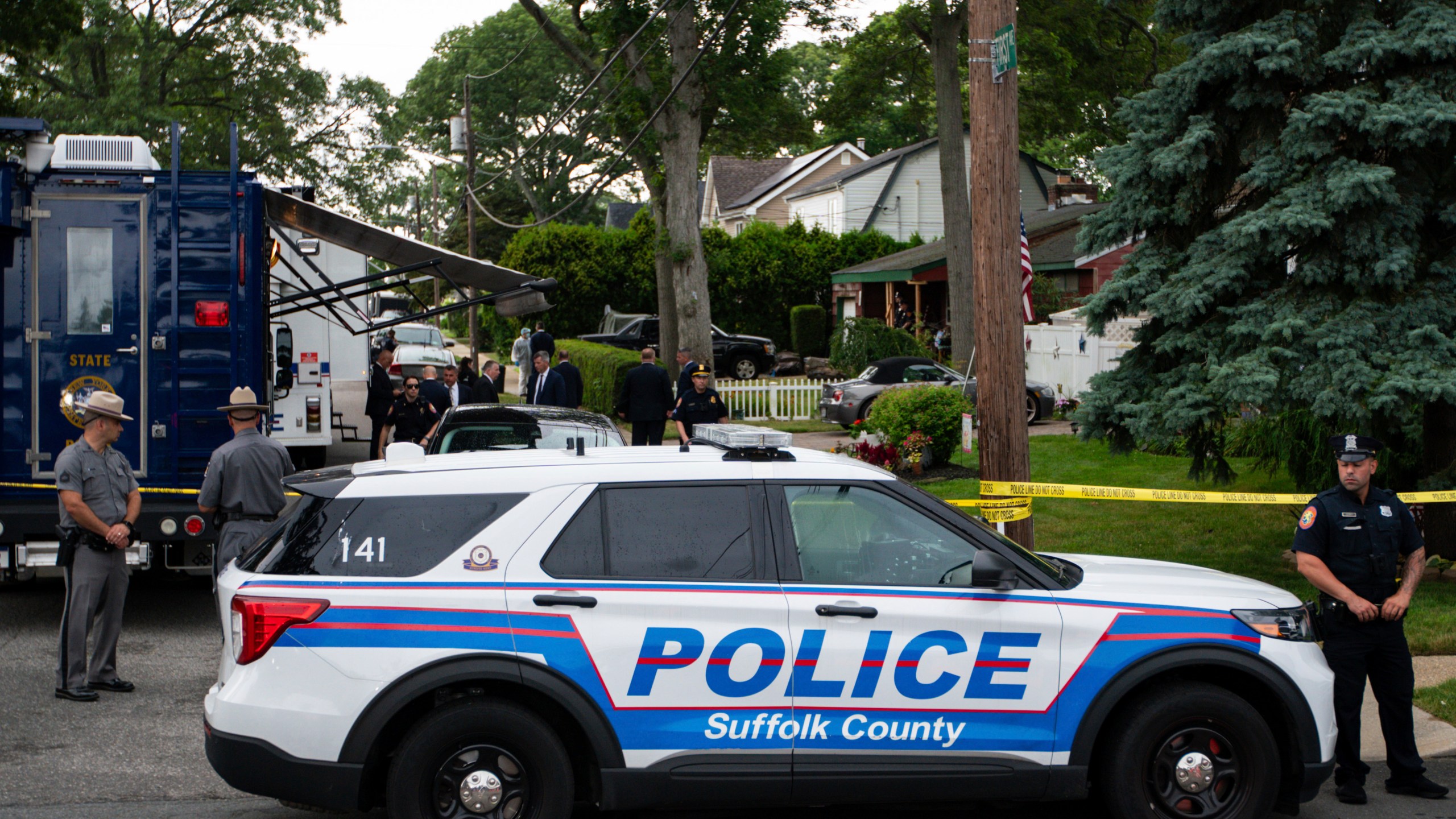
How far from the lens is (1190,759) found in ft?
16.6

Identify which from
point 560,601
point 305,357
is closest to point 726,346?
point 305,357

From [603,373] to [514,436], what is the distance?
13.8 metres

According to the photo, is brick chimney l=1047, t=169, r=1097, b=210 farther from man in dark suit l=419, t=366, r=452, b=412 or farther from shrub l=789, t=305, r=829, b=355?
man in dark suit l=419, t=366, r=452, b=412

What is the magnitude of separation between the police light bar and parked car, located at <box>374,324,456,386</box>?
16597 mm

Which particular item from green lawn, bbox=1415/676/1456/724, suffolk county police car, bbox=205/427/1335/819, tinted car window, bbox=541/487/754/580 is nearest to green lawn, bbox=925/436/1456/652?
green lawn, bbox=1415/676/1456/724

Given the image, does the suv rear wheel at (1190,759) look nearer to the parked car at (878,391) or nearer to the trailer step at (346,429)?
the parked car at (878,391)

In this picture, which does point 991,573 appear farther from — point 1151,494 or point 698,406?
point 698,406

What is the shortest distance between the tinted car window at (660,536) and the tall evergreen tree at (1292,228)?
17.2ft

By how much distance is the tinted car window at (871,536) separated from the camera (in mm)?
5035

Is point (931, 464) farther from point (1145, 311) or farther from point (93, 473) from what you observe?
point (93, 473)

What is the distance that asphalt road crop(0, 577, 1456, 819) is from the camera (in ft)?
18.5

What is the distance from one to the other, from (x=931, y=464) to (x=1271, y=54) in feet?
25.9

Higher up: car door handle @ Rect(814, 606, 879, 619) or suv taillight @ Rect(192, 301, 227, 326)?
suv taillight @ Rect(192, 301, 227, 326)

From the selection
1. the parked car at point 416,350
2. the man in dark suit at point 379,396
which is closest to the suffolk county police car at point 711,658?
the man in dark suit at point 379,396
